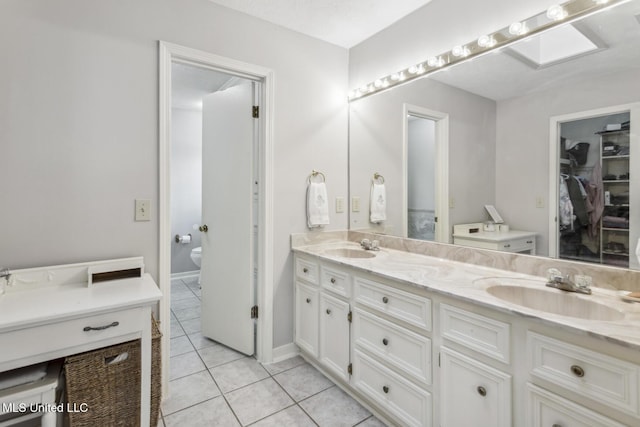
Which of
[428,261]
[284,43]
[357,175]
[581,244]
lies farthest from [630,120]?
[284,43]

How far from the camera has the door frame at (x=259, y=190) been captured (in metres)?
1.85

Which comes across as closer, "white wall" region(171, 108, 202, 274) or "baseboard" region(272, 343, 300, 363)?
"baseboard" region(272, 343, 300, 363)

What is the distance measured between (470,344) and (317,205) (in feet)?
4.81

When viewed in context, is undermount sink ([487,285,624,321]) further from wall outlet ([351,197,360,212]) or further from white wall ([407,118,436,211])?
wall outlet ([351,197,360,212])

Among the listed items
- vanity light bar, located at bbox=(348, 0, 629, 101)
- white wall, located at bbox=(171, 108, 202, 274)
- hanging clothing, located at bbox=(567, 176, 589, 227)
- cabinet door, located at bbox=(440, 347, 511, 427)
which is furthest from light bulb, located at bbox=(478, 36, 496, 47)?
white wall, located at bbox=(171, 108, 202, 274)

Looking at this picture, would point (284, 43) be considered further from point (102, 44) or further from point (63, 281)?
point (63, 281)

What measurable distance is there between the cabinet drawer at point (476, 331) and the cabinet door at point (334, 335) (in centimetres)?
67

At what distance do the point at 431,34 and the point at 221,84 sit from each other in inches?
96.8

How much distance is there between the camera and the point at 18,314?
1.20 meters

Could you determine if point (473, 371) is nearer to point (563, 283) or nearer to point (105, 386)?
point (563, 283)

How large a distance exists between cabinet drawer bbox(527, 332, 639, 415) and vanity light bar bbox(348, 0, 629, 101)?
1396 millimetres

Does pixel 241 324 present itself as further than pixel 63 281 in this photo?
Yes

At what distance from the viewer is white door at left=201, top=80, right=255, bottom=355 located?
2391 millimetres

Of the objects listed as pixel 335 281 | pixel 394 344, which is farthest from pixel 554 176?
pixel 335 281
